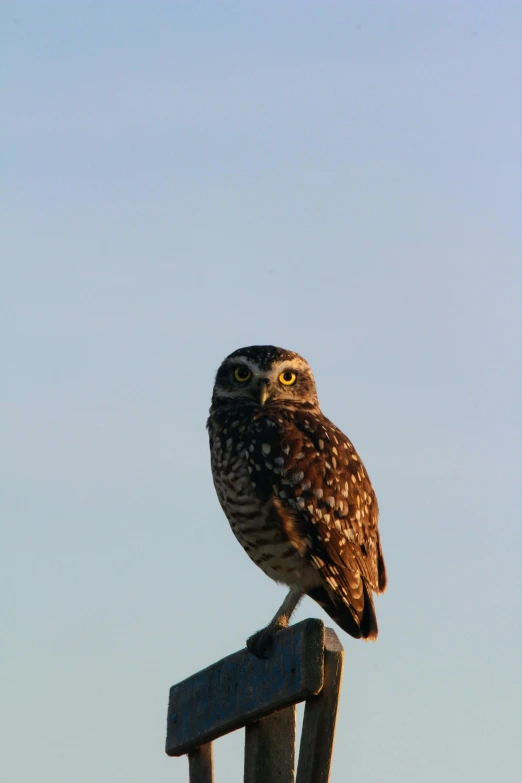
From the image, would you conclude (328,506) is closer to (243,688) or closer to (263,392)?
(263,392)

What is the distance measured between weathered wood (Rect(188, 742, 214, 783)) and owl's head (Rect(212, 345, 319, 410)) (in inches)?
119

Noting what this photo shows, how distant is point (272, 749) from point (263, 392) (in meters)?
3.37

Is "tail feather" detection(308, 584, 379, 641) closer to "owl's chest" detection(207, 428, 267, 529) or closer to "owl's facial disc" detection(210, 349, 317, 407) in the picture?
"owl's chest" detection(207, 428, 267, 529)

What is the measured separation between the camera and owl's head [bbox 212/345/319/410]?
7.19m

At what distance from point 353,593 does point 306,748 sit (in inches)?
91.1

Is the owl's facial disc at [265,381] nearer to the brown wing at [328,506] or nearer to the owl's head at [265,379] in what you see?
the owl's head at [265,379]

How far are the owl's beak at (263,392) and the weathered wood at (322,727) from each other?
3466 mm

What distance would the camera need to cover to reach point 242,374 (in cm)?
733

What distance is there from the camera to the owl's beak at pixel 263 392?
7.05 meters

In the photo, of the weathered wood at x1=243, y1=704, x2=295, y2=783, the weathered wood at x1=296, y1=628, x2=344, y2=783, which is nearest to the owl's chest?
the weathered wood at x1=243, y1=704, x2=295, y2=783

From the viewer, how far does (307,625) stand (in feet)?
12.1

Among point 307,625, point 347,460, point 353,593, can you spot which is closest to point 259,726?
point 307,625

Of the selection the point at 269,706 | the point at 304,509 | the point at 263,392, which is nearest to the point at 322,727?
the point at 269,706

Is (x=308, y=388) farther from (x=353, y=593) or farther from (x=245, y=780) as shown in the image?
(x=245, y=780)
